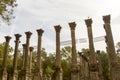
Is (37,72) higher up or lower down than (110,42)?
lower down

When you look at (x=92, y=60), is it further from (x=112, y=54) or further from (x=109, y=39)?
(x=109, y=39)

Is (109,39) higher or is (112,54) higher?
(109,39)

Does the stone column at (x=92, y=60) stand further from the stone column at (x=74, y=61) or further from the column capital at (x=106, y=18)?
the column capital at (x=106, y=18)

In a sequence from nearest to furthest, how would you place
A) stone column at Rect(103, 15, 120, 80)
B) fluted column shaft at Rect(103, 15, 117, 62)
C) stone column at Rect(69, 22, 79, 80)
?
stone column at Rect(103, 15, 120, 80)
fluted column shaft at Rect(103, 15, 117, 62)
stone column at Rect(69, 22, 79, 80)

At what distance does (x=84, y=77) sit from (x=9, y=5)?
1998 centimetres

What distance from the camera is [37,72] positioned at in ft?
76.8

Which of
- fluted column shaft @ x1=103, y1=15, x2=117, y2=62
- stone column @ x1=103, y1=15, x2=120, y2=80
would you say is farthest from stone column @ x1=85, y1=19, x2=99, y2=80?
fluted column shaft @ x1=103, y1=15, x2=117, y2=62

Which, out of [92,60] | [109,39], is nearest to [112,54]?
Result: [109,39]

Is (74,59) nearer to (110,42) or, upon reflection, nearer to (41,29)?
(110,42)

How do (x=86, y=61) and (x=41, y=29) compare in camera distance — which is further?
(x=86, y=61)

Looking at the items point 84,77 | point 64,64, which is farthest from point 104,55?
point 84,77

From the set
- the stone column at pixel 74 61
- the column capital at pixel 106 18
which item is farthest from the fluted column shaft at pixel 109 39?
the stone column at pixel 74 61

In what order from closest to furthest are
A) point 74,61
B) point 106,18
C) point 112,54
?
1. point 112,54
2. point 106,18
3. point 74,61

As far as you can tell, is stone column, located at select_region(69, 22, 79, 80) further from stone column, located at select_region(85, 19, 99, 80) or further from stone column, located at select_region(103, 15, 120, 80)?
stone column, located at select_region(103, 15, 120, 80)
